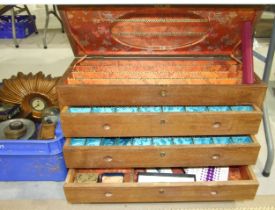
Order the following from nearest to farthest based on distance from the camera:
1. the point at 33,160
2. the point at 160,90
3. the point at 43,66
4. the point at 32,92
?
the point at 160,90 < the point at 33,160 < the point at 32,92 < the point at 43,66

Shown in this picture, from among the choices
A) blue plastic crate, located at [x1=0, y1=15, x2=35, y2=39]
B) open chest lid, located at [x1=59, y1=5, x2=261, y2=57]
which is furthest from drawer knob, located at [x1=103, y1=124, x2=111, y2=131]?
blue plastic crate, located at [x1=0, y1=15, x2=35, y2=39]

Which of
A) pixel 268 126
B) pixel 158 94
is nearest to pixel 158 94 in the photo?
pixel 158 94

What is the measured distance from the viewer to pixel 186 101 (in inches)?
37.5

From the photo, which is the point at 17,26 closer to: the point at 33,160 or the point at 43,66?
the point at 43,66

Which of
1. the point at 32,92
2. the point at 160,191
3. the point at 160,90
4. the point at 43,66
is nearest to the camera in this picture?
the point at 160,90

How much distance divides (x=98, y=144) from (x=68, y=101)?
0.21 m

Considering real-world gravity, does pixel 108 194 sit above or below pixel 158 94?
below

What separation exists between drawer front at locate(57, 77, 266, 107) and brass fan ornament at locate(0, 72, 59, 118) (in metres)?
0.38

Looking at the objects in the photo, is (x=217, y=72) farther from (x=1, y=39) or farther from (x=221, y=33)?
(x=1, y=39)

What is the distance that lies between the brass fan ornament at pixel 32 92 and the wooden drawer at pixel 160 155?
1.22 ft

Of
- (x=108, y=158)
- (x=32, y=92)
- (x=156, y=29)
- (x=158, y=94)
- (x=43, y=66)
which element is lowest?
(x=43, y=66)

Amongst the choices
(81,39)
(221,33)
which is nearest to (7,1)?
(81,39)

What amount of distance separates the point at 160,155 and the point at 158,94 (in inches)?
→ 9.7

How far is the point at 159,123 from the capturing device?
0.96 m
